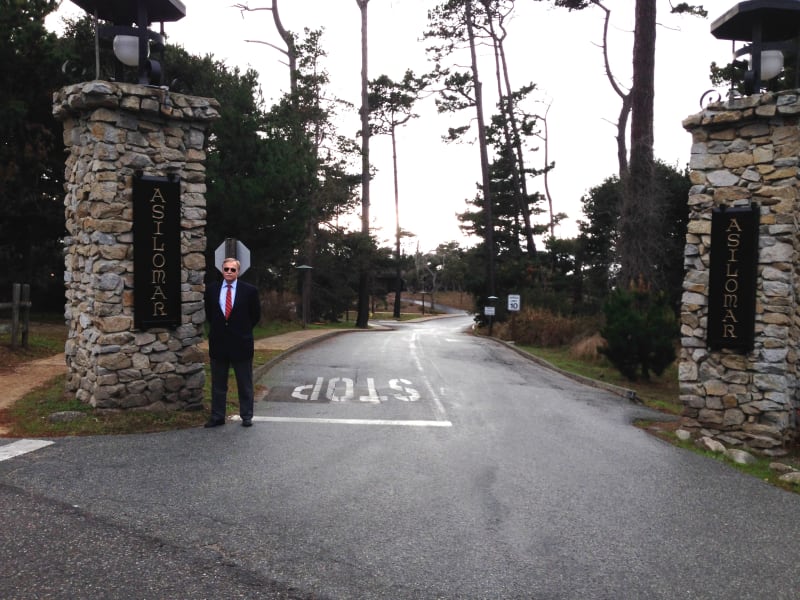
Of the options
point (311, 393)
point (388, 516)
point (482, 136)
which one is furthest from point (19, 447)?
point (482, 136)

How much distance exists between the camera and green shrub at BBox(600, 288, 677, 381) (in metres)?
13.6

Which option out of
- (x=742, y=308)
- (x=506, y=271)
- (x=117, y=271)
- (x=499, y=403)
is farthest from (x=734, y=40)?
(x=506, y=271)

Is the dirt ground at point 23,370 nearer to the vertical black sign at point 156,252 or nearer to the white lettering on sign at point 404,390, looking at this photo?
the vertical black sign at point 156,252

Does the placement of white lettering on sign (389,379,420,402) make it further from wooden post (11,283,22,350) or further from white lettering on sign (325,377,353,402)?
wooden post (11,283,22,350)

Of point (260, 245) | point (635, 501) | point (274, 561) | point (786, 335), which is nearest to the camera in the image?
point (274, 561)

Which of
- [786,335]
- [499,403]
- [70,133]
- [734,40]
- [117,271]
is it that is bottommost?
[499,403]

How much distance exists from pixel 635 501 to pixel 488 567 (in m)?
2.11

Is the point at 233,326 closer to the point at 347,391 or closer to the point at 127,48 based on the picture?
the point at 347,391

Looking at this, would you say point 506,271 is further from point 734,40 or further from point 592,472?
point 592,472

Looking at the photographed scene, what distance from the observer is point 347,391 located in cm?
1095

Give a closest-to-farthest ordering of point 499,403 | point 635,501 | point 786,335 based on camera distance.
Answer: point 635,501 → point 786,335 → point 499,403

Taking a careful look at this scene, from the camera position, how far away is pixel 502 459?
263 inches

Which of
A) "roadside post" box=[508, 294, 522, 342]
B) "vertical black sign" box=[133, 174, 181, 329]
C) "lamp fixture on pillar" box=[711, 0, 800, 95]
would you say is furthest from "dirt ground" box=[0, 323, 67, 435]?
"roadside post" box=[508, 294, 522, 342]

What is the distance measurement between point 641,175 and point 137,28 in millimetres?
12339
